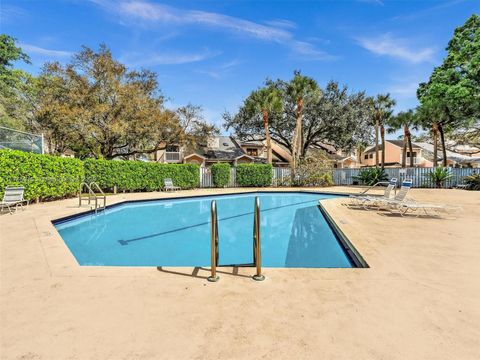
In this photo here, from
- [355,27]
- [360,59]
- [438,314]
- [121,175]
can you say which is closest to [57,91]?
[121,175]

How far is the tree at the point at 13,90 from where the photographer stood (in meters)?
22.2

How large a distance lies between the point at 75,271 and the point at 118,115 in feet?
64.7

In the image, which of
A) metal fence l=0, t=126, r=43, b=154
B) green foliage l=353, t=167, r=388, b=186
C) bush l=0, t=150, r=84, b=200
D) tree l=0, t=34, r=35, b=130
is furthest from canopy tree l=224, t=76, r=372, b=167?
metal fence l=0, t=126, r=43, b=154

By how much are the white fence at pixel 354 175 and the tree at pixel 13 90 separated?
54.4 ft

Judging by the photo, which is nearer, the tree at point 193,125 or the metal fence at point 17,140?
the metal fence at point 17,140

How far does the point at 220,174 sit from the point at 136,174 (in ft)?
21.6

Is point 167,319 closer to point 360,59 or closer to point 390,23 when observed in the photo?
point 390,23

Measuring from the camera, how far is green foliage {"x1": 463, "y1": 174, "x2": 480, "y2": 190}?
1697 cm

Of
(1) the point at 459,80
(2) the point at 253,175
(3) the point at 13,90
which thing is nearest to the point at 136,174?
(2) the point at 253,175

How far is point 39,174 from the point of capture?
10727 millimetres

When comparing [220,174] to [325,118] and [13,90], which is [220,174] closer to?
[325,118]

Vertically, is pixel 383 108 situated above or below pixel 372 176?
above

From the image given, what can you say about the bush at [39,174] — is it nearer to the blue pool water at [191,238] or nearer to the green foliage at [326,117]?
the blue pool water at [191,238]

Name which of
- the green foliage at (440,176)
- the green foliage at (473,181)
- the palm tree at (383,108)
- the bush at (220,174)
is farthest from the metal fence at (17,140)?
the palm tree at (383,108)
